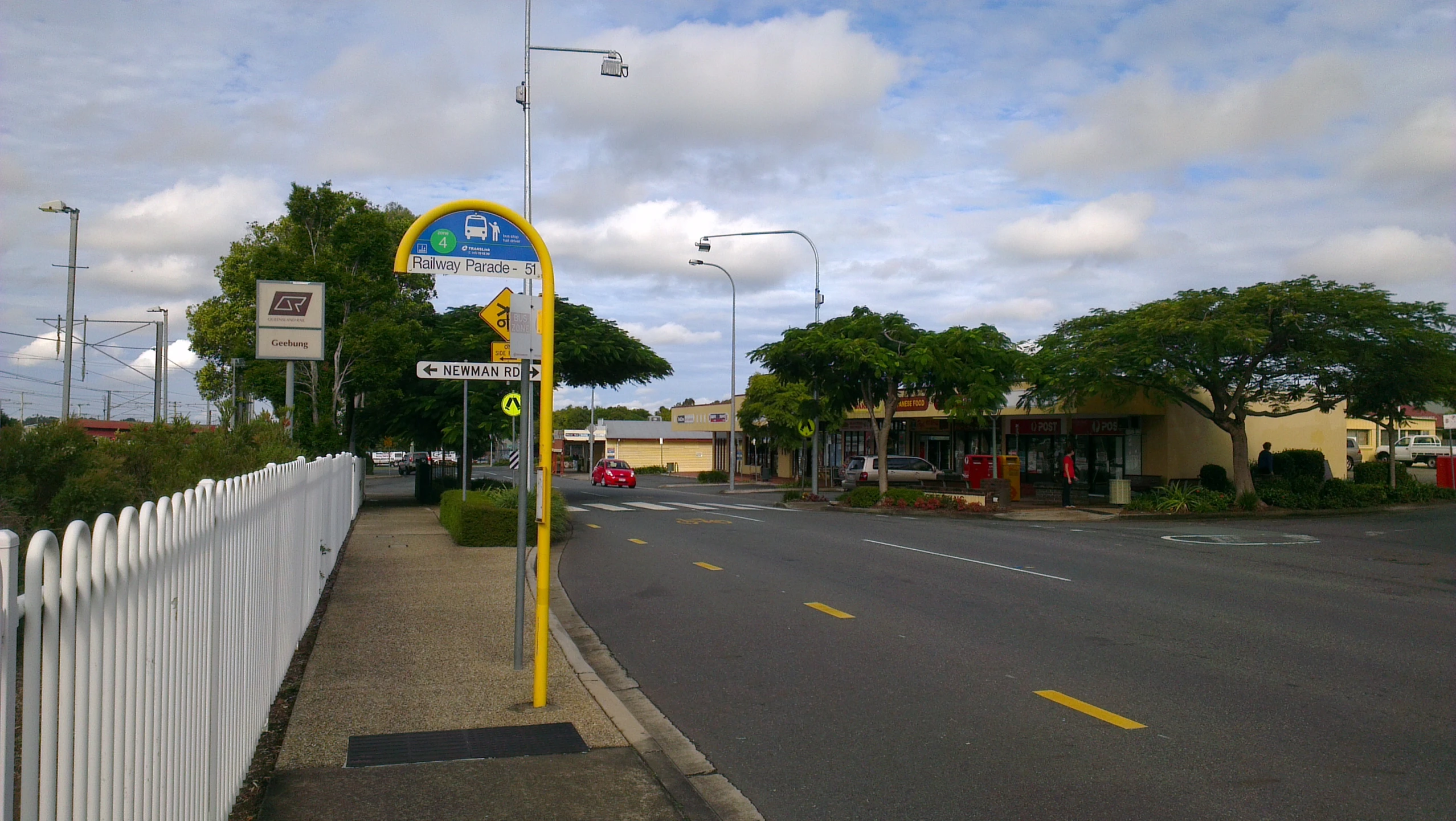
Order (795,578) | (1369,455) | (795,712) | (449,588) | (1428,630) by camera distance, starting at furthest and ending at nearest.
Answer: (1369,455)
(795,578)
(449,588)
(1428,630)
(795,712)

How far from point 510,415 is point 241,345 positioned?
16.9 metres

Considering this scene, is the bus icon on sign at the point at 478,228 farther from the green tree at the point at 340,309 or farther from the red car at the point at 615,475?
the red car at the point at 615,475

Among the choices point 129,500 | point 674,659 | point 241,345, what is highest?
point 241,345

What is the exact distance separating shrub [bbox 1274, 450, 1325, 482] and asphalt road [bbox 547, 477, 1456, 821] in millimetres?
18188

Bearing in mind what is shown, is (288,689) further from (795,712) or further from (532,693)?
(795,712)

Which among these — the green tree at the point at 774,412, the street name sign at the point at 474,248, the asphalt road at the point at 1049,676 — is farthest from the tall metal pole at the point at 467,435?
the green tree at the point at 774,412

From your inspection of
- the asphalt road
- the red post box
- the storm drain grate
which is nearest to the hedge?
the asphalt road

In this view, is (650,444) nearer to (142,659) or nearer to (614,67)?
(614,67)

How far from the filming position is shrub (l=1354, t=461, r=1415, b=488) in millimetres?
34219

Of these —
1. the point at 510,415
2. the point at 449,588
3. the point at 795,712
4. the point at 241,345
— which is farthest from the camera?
the point at 241,345

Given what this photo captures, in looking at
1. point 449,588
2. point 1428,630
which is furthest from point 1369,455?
point 449,588

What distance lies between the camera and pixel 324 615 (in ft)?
33.9

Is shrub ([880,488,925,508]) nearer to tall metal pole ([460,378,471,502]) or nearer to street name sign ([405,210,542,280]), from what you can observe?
tall metal pole ([460,378,471,502])

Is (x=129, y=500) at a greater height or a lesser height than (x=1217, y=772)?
greater
